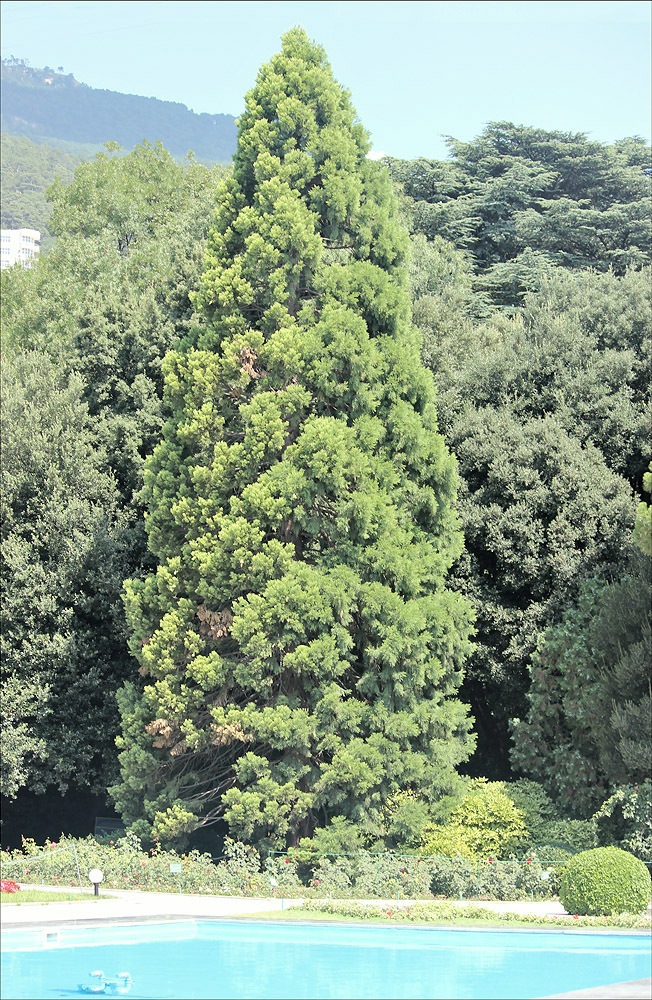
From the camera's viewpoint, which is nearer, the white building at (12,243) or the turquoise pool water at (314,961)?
the turquoise pool water at (314,961)

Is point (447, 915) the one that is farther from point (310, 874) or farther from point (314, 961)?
point (310, 874)

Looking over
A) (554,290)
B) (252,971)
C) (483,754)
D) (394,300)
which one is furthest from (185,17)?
(252,971)

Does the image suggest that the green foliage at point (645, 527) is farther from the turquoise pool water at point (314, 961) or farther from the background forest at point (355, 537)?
the turquoise pool water at point (314, 961)

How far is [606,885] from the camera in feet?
46.1

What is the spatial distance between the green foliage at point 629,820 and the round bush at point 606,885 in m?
2.66

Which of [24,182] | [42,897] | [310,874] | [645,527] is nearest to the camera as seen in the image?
[42,897]

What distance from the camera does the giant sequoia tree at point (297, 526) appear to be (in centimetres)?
1717

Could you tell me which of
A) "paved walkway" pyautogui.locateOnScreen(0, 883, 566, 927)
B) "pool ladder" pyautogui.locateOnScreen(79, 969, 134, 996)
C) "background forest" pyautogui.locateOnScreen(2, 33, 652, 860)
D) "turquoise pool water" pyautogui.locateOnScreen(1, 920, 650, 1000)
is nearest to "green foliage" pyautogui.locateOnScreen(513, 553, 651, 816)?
"background forest" pyautogui.locateOnScreen(2, 33, 652, 860)

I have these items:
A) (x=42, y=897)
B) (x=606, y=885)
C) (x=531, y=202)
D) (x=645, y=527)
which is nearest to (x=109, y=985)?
(x=42, y=897)

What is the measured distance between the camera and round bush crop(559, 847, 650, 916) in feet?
46.0

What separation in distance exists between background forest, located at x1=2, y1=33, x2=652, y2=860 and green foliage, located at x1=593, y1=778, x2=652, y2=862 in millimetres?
49

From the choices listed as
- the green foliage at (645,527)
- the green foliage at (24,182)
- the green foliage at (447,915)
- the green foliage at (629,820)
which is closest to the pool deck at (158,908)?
the green foliage at (447,915)

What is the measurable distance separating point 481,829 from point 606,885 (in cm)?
403

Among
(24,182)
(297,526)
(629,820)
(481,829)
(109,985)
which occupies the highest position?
(24,182)
